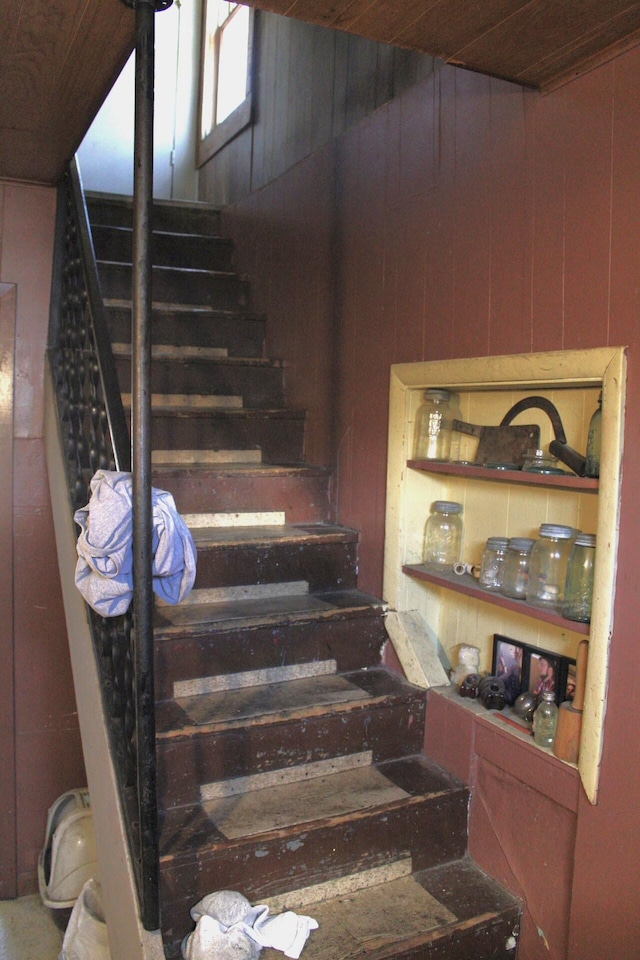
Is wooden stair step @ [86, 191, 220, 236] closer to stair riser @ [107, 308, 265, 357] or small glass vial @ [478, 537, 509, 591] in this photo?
stair riser @ [107, 308, 265, 357]

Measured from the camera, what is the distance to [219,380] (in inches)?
145

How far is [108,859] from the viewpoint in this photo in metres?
2.27

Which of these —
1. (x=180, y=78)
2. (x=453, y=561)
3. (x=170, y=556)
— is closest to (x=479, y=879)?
(x=453, y=561)

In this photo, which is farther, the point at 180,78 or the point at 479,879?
the point at 180,78

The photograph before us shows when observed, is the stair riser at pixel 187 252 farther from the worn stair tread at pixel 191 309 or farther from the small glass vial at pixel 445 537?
the small glass vial at pixel 445 537

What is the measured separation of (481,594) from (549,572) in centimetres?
22

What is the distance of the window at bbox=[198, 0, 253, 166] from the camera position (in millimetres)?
4910

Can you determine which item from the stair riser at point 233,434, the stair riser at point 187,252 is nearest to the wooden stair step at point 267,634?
the stair riser at point 233,434

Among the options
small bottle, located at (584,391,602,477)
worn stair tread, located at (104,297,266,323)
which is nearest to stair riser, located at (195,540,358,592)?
small bottle, located at (584,391,602,477)

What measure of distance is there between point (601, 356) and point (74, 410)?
5.49ft

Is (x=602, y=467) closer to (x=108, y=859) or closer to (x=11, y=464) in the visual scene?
(x=108, y=859)

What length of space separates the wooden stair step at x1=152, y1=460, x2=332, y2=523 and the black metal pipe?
4.13 ft

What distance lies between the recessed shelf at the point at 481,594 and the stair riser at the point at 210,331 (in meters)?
1.56

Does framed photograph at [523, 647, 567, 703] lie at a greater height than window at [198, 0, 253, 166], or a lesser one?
lesser
